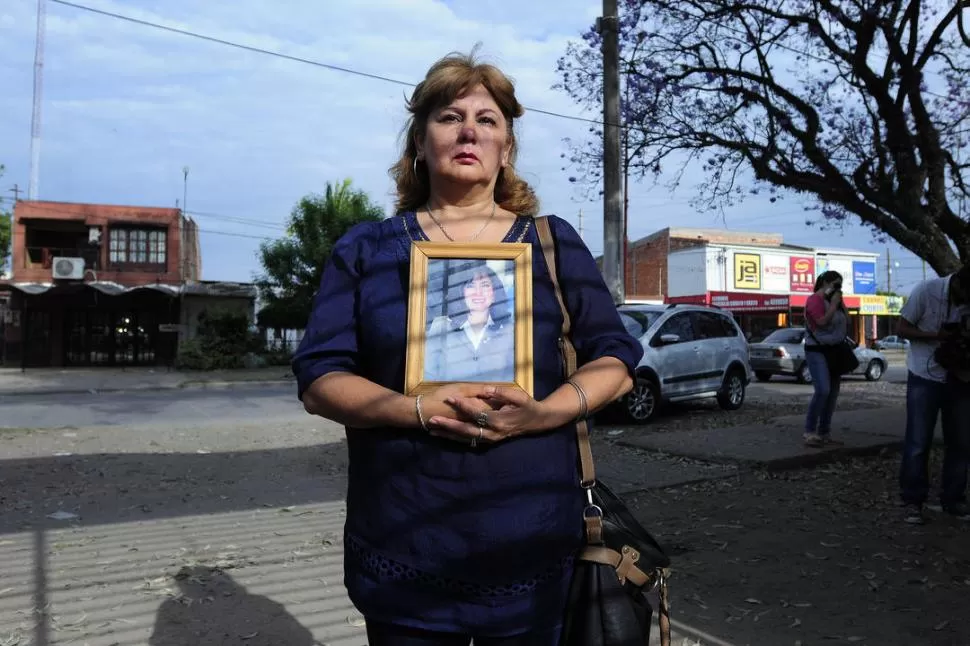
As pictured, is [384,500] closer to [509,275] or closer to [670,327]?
[509,275]

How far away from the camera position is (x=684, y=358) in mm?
11422

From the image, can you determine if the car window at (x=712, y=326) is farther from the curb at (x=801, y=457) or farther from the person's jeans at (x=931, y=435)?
the person's jeans at (x=931, y=435)

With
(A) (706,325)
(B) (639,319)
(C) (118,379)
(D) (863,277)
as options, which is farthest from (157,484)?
(D) (863,277)

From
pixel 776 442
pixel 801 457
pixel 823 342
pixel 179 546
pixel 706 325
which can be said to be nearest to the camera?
pixel 179 546

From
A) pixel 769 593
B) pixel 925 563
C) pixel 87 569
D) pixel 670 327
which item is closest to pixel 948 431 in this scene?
pixel 925 563

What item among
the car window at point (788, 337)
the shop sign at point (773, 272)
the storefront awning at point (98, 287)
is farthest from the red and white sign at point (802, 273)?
the storefront awning at point (98, 287)

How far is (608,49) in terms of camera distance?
9.89 meters

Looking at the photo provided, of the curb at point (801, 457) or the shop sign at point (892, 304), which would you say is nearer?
the curb at point (801, 457)

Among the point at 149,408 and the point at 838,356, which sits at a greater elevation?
the point at 838,356

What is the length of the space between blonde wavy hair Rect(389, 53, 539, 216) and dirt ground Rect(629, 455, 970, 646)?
2.62 metres

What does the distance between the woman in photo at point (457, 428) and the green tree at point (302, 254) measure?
26.1 meters

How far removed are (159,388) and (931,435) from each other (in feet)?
61.3

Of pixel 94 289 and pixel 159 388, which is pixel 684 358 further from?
pixel 94 289

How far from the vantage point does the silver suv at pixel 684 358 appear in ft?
35.2
